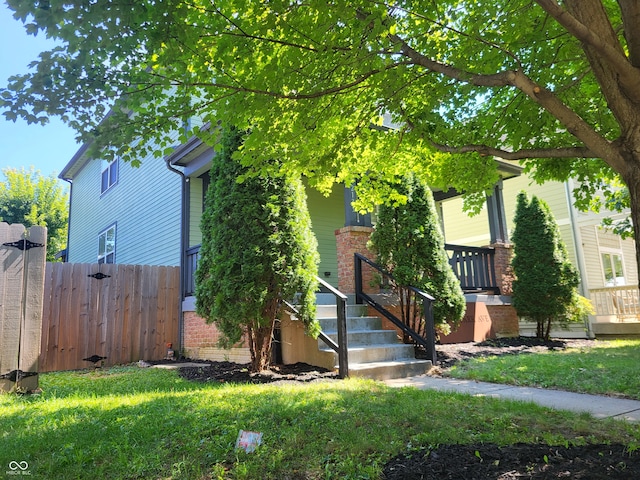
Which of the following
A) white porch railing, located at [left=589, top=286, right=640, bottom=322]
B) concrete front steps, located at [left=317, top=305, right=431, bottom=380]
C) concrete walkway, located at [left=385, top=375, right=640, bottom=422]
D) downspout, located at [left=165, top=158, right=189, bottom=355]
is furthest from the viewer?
white porch railing, located at [left=589, top=286, right=640, bottom=322]

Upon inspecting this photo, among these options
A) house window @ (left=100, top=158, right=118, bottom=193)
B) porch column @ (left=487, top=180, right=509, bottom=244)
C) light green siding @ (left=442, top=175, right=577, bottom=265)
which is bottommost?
porch column @ (left=487, top=180, right=509, bottom=244)

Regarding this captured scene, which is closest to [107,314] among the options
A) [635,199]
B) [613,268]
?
[635,199]

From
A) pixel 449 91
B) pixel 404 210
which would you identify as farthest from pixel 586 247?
pixel 449 91

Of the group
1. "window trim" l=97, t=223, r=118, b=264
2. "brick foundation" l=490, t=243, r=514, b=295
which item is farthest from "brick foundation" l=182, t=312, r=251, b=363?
"brick foundation" l=490, t=243, r=514, b=295

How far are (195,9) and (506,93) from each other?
3790 millimetres

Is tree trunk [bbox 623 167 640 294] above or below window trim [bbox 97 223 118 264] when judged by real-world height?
below

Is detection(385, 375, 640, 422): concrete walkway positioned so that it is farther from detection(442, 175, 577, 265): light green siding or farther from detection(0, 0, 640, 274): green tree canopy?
detection(442, 175, 577, 265): light green siding

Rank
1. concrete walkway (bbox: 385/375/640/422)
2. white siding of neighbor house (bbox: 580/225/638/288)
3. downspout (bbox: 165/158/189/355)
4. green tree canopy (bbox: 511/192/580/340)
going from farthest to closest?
white siding of neighbor house (bbox: 580/225/638/288) < green tree canopy (bbox: 511/192/580/340) < downspout (bbox: 165/158/189/355) < concrete walkway (bbox: 385/375/640/422)

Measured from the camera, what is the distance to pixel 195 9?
3.80 m

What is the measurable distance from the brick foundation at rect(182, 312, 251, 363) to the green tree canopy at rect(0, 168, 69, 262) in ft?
47.2

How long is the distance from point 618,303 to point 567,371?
30.5ft

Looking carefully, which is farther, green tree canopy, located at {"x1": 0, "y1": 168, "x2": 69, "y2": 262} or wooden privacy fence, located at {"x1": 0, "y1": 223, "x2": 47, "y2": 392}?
green tree canopy, located at {"x1": 0, "y1": 168, "x2": 69, "y2": 262}

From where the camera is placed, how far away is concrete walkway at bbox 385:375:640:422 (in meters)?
4.22

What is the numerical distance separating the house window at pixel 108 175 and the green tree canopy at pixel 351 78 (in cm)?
1133
